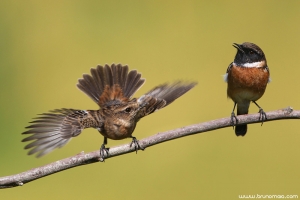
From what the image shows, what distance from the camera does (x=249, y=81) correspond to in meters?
4.72

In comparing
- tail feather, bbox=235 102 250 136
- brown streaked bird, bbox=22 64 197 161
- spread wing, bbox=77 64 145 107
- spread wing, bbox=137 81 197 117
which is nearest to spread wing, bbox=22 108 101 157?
brown streaked bird, bbox=22 64 197 161

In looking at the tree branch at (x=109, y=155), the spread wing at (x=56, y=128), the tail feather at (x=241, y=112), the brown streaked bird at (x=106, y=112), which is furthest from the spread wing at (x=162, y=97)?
the tree branch at (x=109, y=155)

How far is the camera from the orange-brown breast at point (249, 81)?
186 inches

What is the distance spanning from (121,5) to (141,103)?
366 centimetres

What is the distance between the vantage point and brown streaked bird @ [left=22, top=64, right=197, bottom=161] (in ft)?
13.3

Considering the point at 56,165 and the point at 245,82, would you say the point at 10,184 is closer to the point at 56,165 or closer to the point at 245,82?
the point at 56,165

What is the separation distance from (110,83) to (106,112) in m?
0.63

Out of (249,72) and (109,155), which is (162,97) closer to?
(249,72)

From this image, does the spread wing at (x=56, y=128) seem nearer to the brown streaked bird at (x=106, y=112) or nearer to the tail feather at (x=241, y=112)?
the brown streaked bird at (x=106, y=112)

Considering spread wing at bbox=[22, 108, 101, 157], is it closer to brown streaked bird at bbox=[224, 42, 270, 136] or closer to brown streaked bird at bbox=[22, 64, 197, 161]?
brown streaked bird at bbox=[22, 64, 197, 161]

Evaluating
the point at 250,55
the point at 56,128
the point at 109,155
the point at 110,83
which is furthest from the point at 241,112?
the point at 109,155

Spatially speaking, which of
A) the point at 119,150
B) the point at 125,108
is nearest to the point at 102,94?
the point at 125,108

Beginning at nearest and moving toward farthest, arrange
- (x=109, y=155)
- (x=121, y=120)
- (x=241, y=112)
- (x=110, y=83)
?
(x=109, y=155)
(x=121, y=120)
(x=110, y=83)
(x=241, y=112)

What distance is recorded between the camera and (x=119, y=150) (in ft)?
11.0
